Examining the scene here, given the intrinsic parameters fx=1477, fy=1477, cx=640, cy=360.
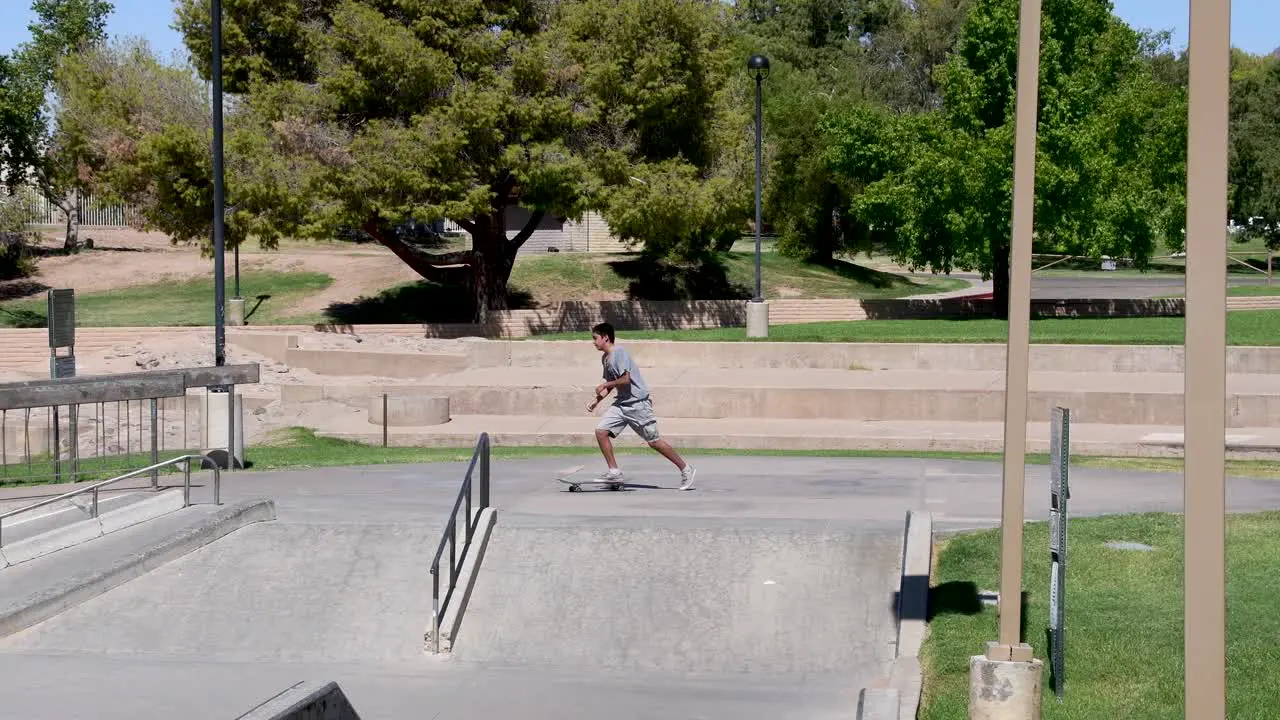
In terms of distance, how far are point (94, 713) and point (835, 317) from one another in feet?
115

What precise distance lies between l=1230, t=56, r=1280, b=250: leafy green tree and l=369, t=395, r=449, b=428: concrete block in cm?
4825

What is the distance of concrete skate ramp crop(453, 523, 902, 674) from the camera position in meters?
10.2

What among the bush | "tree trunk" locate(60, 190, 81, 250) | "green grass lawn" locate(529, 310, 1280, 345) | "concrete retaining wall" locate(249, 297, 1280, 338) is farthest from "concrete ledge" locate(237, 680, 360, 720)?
"tree trunk" locate(60, 190, 81, 250)

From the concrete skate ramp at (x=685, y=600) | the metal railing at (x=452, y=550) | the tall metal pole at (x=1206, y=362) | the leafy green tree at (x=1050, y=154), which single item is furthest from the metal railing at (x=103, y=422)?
the leafy green tree at (x=1050, y=154)

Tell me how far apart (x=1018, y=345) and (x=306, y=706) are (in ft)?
13.8

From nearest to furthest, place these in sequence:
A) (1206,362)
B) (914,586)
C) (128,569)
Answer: (1206,362)
(914,586)
(128,569)

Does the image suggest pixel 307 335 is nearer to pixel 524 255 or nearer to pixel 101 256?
pixel 524 255

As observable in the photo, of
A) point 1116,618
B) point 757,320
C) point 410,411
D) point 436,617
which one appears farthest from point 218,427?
point 757,320

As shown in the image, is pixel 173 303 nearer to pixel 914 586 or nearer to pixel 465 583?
pixel 465 583

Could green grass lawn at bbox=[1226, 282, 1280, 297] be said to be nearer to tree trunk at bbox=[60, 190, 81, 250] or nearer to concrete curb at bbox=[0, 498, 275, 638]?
concrete curb at bbox=[0, 498, 275, 638]

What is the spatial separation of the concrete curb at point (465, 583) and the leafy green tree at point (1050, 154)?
1041 inches

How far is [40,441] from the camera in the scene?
72.2 ft

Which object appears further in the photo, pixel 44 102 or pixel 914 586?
pixel 44 102

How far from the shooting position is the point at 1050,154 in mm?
37094
